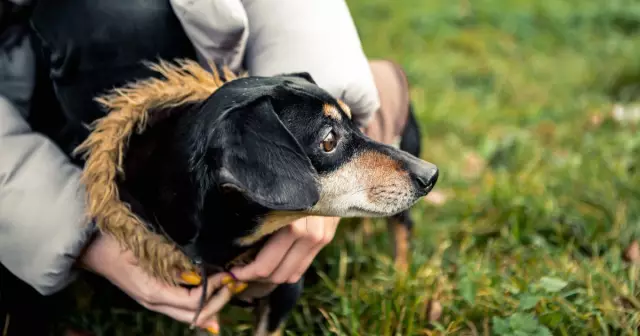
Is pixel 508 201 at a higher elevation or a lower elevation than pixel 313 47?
lower

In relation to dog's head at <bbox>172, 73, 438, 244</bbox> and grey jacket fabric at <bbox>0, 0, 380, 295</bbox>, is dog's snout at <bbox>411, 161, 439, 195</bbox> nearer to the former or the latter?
dog's head at <bbox>172, 73, 438, 244</bbox>

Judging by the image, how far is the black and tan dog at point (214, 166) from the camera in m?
1.87

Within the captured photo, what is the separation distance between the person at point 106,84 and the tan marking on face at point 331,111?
19 cm

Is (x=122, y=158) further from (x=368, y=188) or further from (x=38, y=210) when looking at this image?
(x=368, y=188)

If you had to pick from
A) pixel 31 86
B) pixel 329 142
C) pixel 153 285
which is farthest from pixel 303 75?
pixel 31 86

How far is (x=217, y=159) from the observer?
6.01 ft

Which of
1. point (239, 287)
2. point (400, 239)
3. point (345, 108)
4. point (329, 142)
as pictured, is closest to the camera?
point (329, 142)

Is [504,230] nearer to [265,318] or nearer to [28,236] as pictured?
[265,318]

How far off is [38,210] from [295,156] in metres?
0.73

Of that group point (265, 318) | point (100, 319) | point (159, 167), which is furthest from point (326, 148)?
point (100, 319)

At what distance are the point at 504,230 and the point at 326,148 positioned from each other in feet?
4.07

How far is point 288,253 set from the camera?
2.18 metres

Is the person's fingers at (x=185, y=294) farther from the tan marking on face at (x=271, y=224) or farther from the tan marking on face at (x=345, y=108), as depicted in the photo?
the tan marking on face at (x=345, y=108)

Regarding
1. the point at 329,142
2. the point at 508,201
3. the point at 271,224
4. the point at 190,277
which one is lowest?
the point at 508,201
